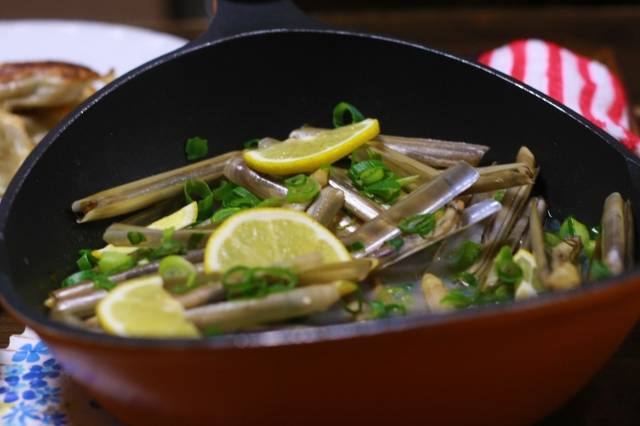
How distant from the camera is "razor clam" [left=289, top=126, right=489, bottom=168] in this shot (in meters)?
1.46

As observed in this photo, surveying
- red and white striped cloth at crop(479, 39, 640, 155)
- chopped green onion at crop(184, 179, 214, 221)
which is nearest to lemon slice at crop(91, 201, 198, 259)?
chopped green onion at crop(184, 179, 214, 221)

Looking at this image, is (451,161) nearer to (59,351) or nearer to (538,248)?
(538,248)

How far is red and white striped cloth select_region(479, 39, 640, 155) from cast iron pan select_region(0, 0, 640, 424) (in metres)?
0.44

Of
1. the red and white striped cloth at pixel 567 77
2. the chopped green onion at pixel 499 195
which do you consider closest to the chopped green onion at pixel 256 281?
the chopped green onion at pixel 499 195

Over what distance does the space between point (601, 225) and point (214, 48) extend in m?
0.72

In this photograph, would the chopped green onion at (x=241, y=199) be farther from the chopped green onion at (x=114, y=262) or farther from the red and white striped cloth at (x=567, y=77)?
the red and white striped cloth at (x=567, y=77)

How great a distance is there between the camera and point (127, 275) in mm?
1228

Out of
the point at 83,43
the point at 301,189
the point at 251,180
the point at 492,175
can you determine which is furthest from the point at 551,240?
the point at 83,43

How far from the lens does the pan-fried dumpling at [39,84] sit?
200cm

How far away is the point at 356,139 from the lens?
56.7 inches

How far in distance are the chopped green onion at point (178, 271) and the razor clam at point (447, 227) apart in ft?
0.78

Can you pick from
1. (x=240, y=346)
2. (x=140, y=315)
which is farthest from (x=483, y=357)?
(x=140, y=315)

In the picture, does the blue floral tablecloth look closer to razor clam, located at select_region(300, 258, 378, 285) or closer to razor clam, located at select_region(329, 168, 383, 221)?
razor clam, located at select_region(300, 258, 378, 285)

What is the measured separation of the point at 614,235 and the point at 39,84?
136 centimetres
